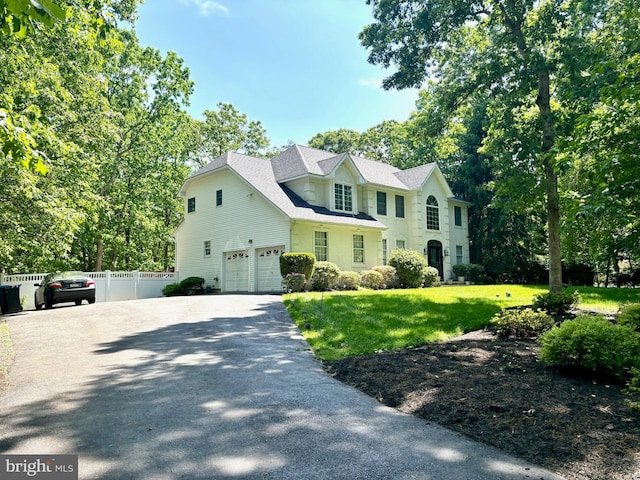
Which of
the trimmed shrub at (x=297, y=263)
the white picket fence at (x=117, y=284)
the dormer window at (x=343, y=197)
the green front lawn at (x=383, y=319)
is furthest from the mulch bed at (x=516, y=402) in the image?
the white picket fence at (x=117, y=284)

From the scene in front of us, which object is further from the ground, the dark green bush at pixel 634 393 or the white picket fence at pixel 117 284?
the white picket fence at pixel 117 284

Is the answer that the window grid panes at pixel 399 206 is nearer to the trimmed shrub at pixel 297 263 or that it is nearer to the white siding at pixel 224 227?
the white siding at pixel 224 227

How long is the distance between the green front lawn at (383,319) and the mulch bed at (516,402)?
966 mm

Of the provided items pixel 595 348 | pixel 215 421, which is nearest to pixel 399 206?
pixel 595 348

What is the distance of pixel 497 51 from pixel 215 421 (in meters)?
16.0

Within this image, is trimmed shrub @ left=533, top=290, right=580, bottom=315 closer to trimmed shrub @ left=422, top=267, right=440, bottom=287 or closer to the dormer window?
trimmed shrub @ left=422, top=267, right=440, bottom=287

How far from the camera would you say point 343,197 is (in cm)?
2431

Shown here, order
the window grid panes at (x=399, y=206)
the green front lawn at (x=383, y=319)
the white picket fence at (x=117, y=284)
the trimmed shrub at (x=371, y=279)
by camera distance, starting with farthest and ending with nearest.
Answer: the window grid panes at (x=399, y=206), the trimmed shrub at (x=371, y=279), the white picket fence at (x=117, y=284), the green front lawn at (x=383, y=319)

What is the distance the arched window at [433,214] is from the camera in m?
28.3

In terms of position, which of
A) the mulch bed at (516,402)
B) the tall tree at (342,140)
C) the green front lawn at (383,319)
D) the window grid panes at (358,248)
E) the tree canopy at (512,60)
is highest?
the tall tree at (342,140)

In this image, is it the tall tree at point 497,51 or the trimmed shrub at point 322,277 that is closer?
the tall tree at point 497,51

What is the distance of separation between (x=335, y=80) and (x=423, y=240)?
443 inches

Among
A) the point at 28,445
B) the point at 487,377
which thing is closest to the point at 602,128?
the point at 487,377

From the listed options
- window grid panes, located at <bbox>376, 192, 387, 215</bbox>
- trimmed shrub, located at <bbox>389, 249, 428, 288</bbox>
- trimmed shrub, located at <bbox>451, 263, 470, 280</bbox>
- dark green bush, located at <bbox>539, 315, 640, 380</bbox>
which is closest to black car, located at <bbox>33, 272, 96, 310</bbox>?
trimmed shrub, located at <bbox>389, 249, 428, 288</bbox>
